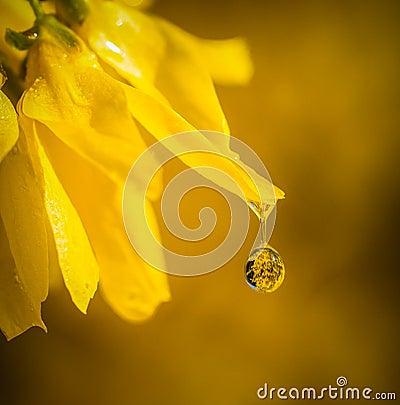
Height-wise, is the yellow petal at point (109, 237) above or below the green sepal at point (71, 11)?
below

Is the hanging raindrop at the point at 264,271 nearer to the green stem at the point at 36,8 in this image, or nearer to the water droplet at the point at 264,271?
the water droplet at the point at 264,271

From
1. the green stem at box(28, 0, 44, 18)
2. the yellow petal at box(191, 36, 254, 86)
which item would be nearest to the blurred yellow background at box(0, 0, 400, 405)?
the yellow petal at box(191, 36, 254, 86)

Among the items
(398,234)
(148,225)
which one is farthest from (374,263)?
(148,225)

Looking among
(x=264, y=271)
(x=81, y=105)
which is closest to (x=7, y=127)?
(x=81, y=105)

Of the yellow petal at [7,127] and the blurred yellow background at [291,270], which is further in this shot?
the blurred yellow background at [291,270]

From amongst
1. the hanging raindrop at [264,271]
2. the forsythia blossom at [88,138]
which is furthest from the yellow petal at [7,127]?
the hanging raindrop at [264,271]

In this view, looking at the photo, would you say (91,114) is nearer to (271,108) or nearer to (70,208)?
(70,208)
